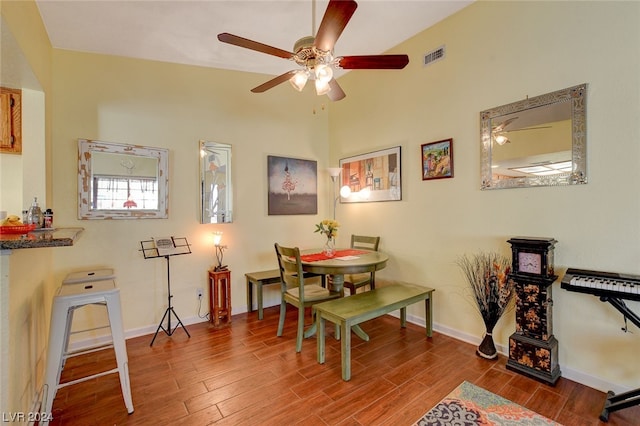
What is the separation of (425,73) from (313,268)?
Result: 243cm

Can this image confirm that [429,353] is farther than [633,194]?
Yes

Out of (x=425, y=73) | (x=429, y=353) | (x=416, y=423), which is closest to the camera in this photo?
(x=416, y=423)

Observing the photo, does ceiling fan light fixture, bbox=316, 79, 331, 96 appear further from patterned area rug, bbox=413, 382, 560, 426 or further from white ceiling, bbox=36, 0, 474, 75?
patterned area rug, bbox=413, 382, 560, 426

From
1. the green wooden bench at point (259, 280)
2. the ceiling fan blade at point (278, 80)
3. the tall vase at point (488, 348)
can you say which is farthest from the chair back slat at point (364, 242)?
the ceiling fan blade at point (278, 80)

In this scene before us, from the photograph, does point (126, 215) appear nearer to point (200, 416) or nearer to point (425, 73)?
point (200, 416)

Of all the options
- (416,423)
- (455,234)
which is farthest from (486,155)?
(416,423)

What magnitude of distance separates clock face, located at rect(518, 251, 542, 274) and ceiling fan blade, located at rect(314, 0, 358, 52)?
213cm

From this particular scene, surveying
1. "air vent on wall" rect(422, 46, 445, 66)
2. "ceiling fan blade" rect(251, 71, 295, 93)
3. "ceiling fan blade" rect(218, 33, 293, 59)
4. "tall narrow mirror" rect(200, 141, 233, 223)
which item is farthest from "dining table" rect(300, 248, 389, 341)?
"air vent on wall" rect(422, 46, 445, 66)

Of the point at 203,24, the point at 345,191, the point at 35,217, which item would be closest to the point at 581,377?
the point at 345,191

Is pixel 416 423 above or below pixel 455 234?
below

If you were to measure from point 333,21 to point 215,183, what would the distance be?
2423 millimetres

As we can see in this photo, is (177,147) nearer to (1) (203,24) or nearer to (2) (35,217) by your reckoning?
(1) (203,24)

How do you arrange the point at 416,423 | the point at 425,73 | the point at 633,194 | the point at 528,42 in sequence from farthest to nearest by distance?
the point at 425,73, the point at 528,42, the point at 633,194, the point at 416,423

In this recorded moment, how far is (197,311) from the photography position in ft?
11.0
